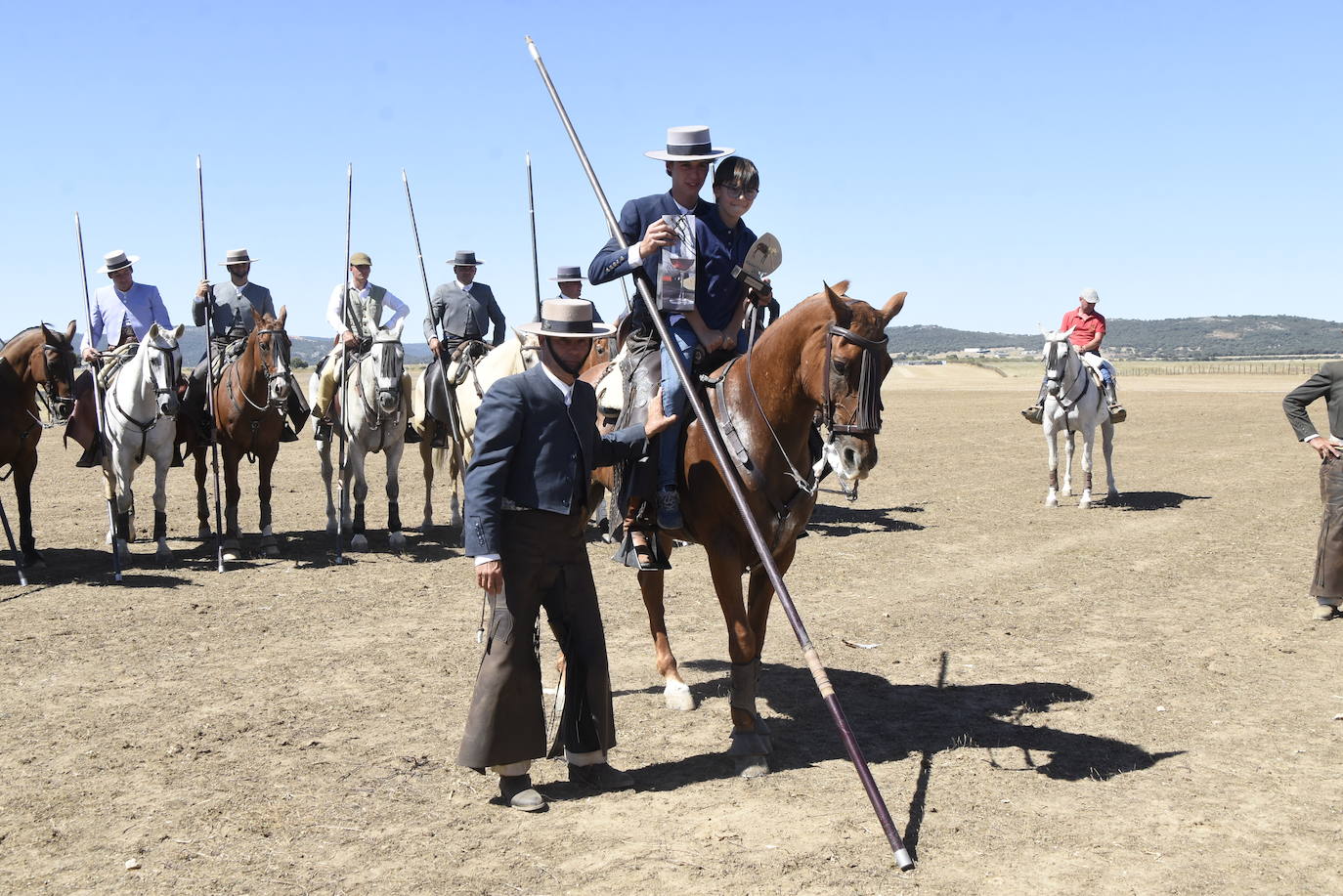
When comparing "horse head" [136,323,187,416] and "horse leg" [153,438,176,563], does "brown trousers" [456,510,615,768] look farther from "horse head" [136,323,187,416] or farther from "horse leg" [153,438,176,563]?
"horse leg" [153,438,176,563]

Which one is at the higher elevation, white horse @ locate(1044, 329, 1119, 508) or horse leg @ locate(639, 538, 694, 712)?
white horse @ locate(1044, 329, 1119, 508)

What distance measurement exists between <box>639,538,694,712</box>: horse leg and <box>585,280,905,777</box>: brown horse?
0.57 meters

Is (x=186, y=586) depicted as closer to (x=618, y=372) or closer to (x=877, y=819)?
(x=618, y=372)

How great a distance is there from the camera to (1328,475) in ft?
31.2

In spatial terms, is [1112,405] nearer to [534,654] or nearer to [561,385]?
[561,385]

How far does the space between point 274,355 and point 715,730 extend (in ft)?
26.2

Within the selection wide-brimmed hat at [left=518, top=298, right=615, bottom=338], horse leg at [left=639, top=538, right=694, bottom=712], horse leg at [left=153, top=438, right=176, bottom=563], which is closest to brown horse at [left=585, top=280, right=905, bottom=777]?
horse leg at [left=639, top=538, right=694, bottom=712]

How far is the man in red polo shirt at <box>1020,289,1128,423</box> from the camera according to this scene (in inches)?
695

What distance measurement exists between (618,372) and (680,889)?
3842mm

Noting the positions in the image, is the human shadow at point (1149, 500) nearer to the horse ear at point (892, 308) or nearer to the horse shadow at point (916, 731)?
the horse shadow at point (916, 731)

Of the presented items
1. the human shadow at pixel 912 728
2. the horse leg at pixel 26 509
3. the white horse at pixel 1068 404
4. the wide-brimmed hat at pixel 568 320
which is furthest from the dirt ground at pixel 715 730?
the white horse at pixel 1068 404

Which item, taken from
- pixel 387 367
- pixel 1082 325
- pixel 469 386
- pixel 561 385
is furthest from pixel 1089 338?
pixel 561 385

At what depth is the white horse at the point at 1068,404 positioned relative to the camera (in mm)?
16812

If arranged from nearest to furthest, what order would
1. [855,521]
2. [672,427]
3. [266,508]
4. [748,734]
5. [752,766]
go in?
[752,766] < [748,734] < [672,427] < [266,508] < [855,521]
